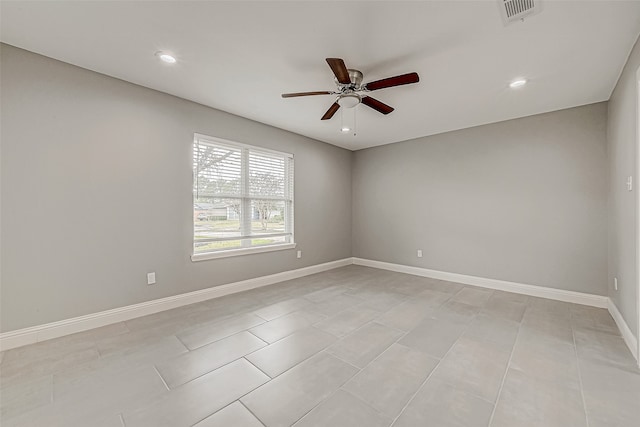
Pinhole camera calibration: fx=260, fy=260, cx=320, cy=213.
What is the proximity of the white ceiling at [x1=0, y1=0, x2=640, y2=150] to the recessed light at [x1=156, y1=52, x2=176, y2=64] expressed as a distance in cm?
5

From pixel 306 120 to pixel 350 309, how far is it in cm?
280

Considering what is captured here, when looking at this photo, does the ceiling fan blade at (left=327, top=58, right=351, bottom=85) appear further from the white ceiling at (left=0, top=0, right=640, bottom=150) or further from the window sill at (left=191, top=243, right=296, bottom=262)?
the window sill at (left=191, top=243, right=296, bottom=262)

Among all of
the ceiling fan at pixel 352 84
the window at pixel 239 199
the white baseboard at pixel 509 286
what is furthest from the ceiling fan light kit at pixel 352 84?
the white baseboard at pixel 509 286

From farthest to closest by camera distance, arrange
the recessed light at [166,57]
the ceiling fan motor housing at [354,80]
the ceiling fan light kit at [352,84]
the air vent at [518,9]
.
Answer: the ceiling fan motor housing at [354,80]
the recessed light at [166,57]
the ceiling fan light kit at [352,84]
the air vent at [518,9]

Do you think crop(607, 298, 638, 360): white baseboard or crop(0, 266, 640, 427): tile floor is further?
crop(607, 298, 638, 360): white baseboard

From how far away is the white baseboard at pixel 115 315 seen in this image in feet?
7.51

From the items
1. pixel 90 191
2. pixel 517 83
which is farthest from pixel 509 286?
pixel 90 191

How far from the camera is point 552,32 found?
2.04m

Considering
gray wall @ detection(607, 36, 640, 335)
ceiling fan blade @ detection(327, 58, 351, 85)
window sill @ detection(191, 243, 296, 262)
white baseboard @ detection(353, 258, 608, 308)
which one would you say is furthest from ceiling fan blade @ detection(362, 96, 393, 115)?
white baseboard @ detection(353, 258, 608, 308)

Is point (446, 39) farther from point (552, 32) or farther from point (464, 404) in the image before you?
point (464, 404)

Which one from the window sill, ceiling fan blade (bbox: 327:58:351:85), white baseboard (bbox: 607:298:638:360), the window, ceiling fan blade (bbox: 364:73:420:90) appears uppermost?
ceiling fan blade (bbox: 327:58:351:85)

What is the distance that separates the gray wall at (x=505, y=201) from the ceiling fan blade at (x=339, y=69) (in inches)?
120

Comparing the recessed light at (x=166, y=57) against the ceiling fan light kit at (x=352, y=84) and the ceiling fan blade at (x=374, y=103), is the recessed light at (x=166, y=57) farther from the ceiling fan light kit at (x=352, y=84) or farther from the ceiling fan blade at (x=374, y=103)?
the ceiling fan blade at (x=374, y=103)

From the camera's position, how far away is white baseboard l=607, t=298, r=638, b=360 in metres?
2.17
